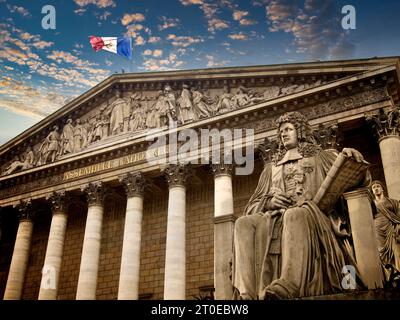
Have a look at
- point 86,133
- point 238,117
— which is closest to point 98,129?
point 86,133

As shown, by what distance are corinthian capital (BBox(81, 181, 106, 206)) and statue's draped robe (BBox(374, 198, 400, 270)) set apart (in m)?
12.7

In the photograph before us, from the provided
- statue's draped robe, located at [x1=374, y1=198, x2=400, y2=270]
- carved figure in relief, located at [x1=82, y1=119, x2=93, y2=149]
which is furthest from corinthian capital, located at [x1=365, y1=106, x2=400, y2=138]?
carved figure in relief, located at [x1=82, y1=119, x2=93, y2=149]

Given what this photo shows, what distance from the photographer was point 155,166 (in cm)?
1681

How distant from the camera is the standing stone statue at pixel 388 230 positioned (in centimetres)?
670

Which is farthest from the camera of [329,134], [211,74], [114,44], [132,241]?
[114,44]

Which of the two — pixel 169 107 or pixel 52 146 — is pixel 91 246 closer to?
pixel 52 146

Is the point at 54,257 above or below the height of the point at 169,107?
below

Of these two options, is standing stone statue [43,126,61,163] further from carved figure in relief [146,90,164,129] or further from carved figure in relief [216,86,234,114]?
carved figure in relief [216,86,234,114]

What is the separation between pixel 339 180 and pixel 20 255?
17.6 metres

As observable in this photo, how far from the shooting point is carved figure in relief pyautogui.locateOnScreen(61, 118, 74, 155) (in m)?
20.0

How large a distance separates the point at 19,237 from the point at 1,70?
8.63m

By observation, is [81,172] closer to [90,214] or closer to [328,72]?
[90,214]

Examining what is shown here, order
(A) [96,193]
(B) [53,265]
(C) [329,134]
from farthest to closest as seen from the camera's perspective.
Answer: (A) [96,193] < (B) [53,265] < (C) [329,134]
